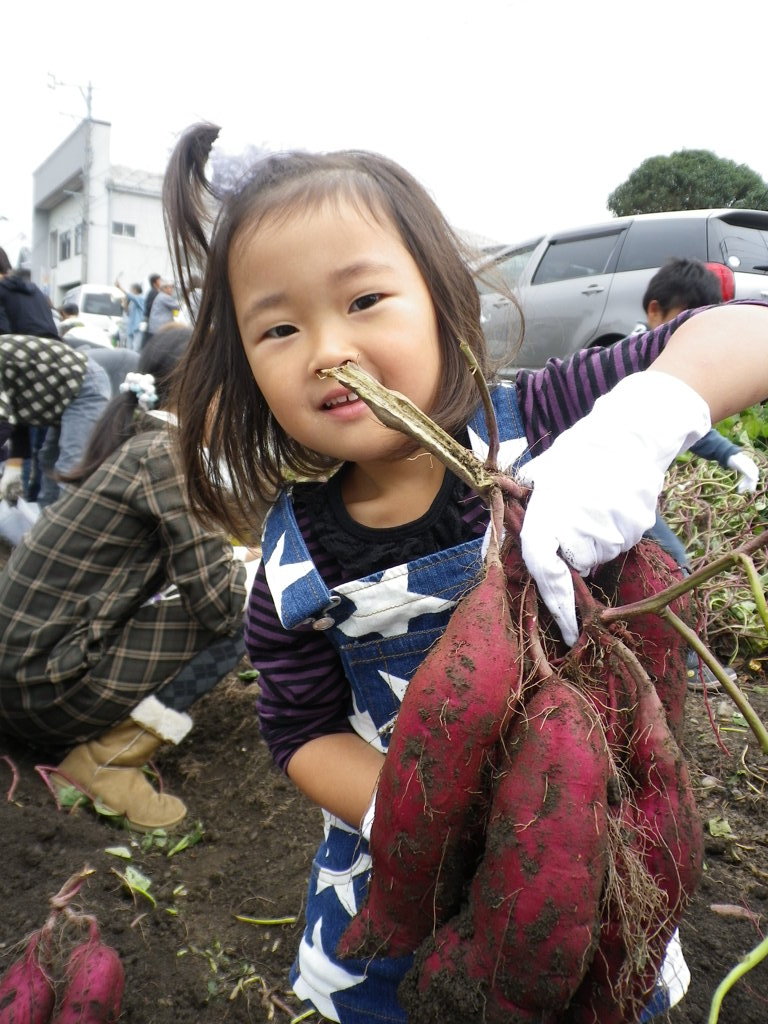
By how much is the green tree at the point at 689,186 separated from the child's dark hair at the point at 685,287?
0.33 meters

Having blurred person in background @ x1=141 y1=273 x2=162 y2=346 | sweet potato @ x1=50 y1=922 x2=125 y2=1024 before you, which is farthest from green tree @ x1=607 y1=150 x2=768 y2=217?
blurred person in background @ x1=141 y1=273 x2=162 y2=346

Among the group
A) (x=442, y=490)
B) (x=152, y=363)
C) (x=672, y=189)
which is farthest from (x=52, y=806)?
(x=672, y=189)

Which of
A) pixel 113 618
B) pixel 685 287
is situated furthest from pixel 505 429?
pixel 685 287

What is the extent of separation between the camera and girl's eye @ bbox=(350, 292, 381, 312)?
102 centimetres

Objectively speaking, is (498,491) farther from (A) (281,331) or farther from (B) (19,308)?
(B) (19,308)

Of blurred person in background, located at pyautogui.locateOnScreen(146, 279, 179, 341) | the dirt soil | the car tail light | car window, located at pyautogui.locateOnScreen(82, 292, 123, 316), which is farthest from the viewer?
car window, located at pyautogui.locateOnScreen(82, 292, 123, 316)

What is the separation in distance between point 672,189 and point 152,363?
10.2 feet

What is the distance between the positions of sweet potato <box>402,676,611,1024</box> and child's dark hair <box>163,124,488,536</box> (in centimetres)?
53

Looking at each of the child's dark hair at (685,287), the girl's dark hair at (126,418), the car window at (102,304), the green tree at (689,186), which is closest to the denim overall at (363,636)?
the girl's dark hair at (126,418)

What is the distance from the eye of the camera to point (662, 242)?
470 cm

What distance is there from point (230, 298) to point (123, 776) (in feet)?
5.95

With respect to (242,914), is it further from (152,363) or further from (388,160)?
(152,363)

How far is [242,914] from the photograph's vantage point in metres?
1.90

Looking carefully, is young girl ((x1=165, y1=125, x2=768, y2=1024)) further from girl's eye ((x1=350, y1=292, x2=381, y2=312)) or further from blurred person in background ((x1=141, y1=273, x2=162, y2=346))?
blurred person in background ((x1=141, y1=273, x2=162, y2=346))
